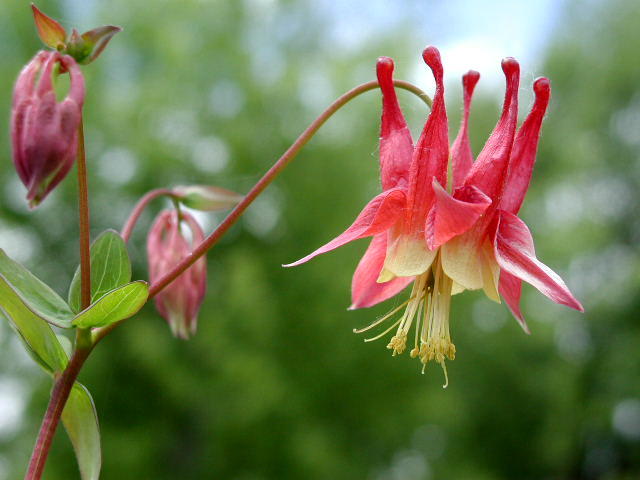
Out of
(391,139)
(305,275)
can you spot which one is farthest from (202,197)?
(305,275)

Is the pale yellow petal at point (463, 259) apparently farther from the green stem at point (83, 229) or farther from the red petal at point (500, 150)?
the green stem at point (83, 229)

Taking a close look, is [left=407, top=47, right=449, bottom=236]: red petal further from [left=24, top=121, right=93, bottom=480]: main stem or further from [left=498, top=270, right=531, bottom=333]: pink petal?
[left=24, top=121, right=93, bottom=480]: main stem

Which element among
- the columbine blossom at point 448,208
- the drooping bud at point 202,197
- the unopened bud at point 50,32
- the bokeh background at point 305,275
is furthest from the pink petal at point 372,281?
the bokeh background at point 305,275

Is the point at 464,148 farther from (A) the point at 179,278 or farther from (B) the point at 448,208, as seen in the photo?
(A) the point at 179,278

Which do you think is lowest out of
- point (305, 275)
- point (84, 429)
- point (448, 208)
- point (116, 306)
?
point (305, 275)

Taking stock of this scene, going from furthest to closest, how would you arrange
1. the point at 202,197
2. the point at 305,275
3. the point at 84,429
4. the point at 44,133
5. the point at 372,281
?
the point at 305,275 → the point at 202,197 → the point at 372,281 → the point at 84,429 → the point at 44,133
